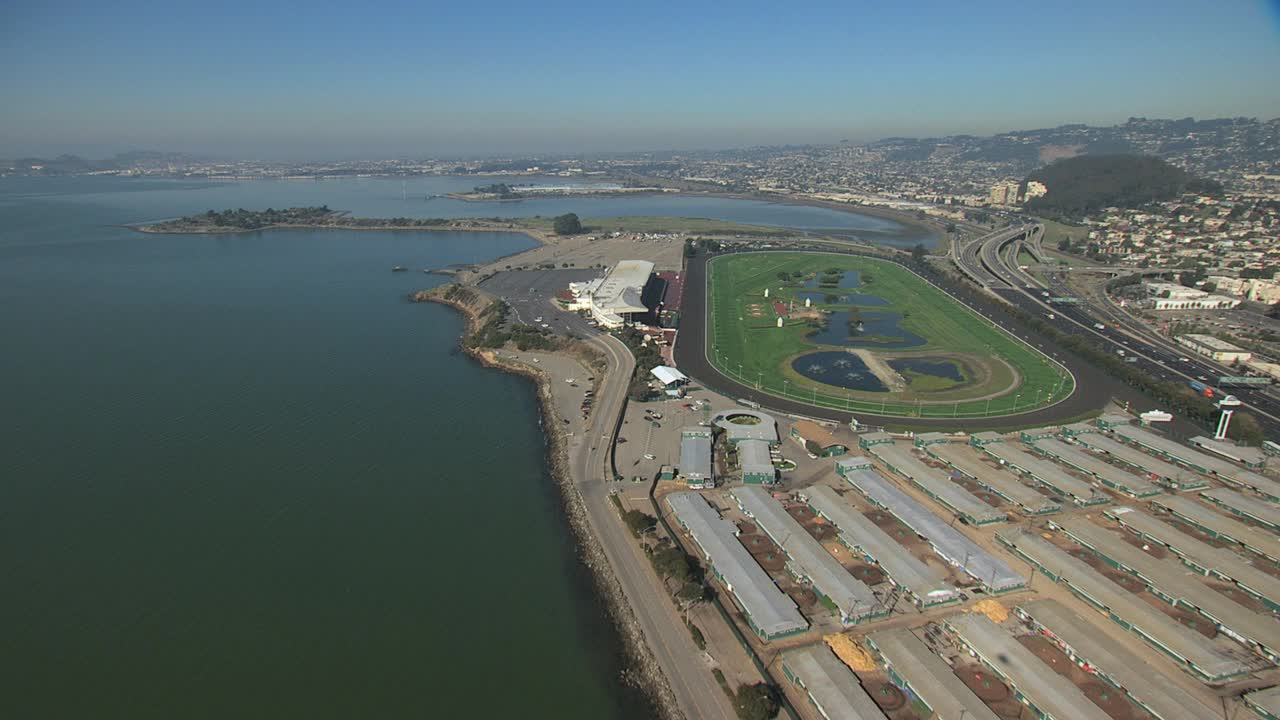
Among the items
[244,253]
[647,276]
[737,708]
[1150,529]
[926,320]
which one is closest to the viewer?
[737,708]

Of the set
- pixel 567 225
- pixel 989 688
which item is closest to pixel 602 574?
pixel 989 688

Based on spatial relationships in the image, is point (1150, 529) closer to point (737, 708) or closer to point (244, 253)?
point (737, 708)

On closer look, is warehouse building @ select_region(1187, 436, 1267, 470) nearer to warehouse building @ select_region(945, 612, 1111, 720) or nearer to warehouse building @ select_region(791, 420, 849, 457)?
warehouse building @ select_region(791, 420, 849, 457)

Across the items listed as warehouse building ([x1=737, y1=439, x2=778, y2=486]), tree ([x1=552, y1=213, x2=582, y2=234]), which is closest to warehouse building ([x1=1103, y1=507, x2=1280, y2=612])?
warehouse building ([x1=737, y1=439, x2=778, y2=486])

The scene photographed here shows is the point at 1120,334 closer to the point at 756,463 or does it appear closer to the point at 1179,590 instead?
the point at 1179,590

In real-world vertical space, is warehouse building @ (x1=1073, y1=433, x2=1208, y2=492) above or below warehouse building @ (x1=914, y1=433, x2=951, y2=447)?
below

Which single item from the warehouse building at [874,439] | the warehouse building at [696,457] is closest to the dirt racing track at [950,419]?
the warehouse building at [874,439]

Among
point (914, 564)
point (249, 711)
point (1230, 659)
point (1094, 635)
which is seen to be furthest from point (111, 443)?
point (1230, 659)
